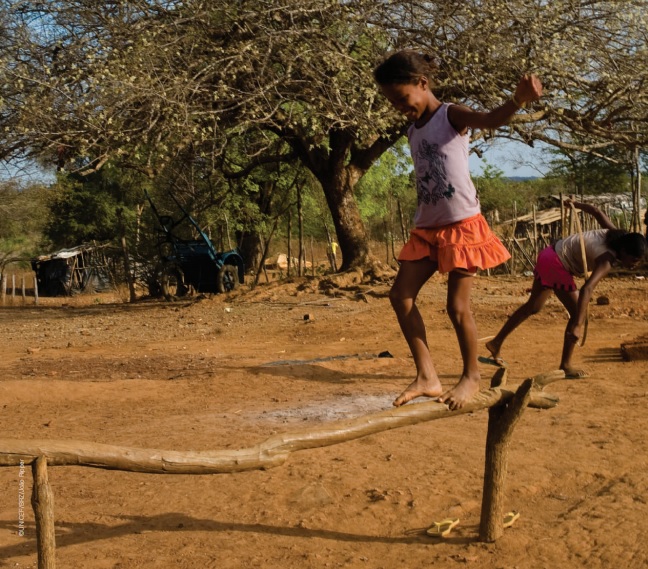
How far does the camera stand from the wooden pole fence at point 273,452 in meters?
2.96

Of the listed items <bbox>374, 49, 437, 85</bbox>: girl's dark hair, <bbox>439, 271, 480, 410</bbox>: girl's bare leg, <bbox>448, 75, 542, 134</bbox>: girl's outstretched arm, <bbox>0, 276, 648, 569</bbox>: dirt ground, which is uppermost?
<bbox>374, 49, 437, 85</bbox>: girl's dark hair

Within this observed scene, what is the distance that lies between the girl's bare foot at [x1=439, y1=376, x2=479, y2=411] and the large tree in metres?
8.98

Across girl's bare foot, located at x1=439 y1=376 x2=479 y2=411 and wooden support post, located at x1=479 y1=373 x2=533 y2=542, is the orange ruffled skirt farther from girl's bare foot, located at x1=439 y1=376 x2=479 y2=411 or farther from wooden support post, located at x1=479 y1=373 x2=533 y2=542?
wooden support post, located at x1=479 y1=373 x2=533 y2=542

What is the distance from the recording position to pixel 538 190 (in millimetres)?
40094

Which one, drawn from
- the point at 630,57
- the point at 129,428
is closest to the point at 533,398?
the point at 129,428

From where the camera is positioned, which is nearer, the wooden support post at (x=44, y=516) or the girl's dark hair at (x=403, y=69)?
the wooden support post at (x=44, y=516)

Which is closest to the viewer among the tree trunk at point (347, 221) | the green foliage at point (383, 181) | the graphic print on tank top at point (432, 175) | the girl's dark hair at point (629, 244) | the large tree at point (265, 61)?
the graphic print on tank top at point (432, 175)

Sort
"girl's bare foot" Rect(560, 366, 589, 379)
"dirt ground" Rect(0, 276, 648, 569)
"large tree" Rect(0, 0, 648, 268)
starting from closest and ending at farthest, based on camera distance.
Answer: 1. "dirt ground" Rect(0, 276, 648, 569)
2. "girl's bare foot" Rect(560, 366, 589, 379)
3. "large tree" Rect(0, 0, 648, 268)

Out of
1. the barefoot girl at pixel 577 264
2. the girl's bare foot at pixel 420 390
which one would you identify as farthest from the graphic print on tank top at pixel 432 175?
the barefoot girl at pixel 577 264

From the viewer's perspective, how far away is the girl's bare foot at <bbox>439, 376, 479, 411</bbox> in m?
3.71

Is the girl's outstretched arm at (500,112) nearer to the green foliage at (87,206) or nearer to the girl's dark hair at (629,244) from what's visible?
the girl's dark hair at (629,244)

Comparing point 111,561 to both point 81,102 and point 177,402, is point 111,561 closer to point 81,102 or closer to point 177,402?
point 177,402

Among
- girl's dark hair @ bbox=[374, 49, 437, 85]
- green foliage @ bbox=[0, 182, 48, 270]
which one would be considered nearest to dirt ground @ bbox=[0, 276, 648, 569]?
girl's dark hair @ bbox=[374, 49, 437, 85]

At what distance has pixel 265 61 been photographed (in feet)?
41.5
